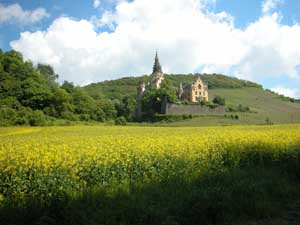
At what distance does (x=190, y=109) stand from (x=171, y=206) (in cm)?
7621

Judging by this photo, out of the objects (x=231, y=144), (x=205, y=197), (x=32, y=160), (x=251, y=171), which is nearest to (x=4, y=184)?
(x=32, y=160)

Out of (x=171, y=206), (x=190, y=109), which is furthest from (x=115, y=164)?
(x=190, y=109)

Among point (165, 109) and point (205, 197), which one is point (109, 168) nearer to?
point (205, 197)

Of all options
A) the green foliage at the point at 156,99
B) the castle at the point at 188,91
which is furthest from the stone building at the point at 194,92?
the green foliage at the point at 156,99

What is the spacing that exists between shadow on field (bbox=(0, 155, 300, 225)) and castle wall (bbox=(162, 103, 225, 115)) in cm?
7377

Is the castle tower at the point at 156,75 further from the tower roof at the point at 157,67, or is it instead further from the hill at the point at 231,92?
the hill at the point at 231,92

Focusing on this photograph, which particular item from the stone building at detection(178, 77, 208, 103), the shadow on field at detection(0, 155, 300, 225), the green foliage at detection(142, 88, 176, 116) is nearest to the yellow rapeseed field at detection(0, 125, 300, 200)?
the shadow on field at detection(0, 155, 300, 225)

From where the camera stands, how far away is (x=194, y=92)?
336ft

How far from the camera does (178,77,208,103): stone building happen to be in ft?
335

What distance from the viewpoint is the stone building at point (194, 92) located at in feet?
335

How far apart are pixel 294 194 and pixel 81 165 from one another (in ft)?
20.4

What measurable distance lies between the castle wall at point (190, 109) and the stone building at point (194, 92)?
59.4 ft

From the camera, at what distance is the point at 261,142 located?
14.2m

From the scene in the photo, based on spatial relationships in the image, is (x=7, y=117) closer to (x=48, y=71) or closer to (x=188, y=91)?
(x=48, y=71)
